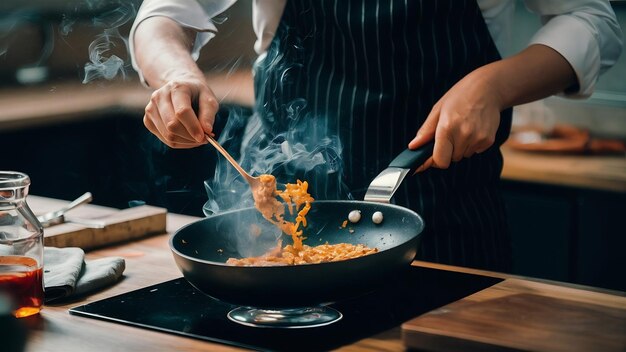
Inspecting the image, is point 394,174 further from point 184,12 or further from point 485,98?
point 184,12

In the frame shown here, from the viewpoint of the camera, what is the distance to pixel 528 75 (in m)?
1.77

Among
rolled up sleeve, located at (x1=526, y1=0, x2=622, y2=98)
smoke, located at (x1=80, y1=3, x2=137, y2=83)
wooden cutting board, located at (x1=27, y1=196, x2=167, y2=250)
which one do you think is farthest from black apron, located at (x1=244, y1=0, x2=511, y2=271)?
smoke, located at (x1=80, y1=3, x2=137, y2=83)

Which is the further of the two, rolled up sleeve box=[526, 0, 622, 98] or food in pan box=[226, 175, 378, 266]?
rolled up sleeve box=[526, 0, 622, 98]

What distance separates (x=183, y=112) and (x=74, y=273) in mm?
328

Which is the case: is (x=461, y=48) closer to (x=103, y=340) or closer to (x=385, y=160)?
(x=385, y=160)

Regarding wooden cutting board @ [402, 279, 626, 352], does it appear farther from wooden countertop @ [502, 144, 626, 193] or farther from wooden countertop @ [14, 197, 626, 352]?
wooden countertop @ [502, 144, 626, 193]

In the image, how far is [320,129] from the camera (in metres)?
1.96

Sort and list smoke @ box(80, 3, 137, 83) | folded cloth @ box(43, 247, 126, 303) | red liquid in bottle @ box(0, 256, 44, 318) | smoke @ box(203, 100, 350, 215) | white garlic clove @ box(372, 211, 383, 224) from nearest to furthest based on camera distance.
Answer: red liquid in bottle @ box(0, 256, 44, 318)
folded cloth @ box(43, 247, 126, 303)
white garlic clove @ box(372, 211, 383, 224)
smoke @ box(203, 100, 350, 215)
smoke @ box(80, 3, 137, 83)

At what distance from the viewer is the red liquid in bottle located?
1319mm

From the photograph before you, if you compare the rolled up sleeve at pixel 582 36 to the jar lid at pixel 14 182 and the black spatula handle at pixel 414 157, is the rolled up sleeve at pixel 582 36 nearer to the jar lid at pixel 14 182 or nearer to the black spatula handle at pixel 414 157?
the black spatula handle at pixel 414 157

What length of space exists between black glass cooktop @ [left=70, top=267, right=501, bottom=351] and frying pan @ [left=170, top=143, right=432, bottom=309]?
46mm

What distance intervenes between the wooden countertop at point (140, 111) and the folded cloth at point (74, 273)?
175 centimetres

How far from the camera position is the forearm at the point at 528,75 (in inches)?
67.7

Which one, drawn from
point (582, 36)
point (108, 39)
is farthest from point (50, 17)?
point (582, 36)
